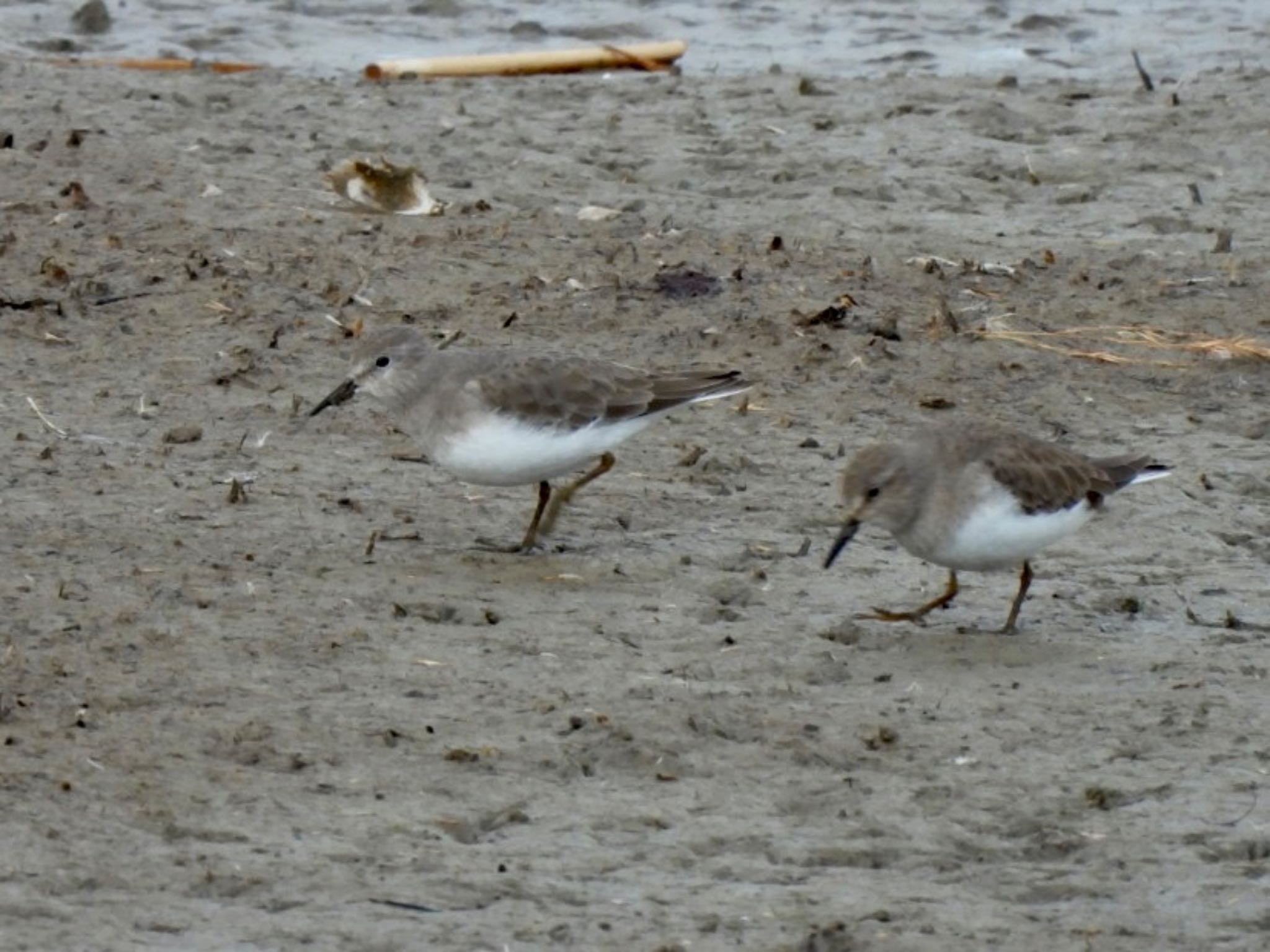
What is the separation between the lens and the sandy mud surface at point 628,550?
18.8 ft

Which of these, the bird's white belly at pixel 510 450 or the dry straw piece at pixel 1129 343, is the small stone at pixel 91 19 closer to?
the dry straw piece at pixel 1129 343

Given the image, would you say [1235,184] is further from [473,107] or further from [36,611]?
[36,611]

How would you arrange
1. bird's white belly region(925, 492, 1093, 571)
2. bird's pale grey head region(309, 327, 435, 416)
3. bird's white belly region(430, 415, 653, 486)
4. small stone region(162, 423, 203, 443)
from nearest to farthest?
1. bird's white belly region(925, 492, 1093, 571)
2. bird's white belly region(430, 415, 653, 486)
3. bird's pale grey head region(309, 327, 435, 416)
4. small stone region(162, 423, 203, 443)

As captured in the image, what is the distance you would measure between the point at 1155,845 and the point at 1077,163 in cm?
767

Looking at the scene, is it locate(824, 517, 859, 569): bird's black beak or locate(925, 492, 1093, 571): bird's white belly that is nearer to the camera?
locate(925, 492, 1093, 571): bird's white belly

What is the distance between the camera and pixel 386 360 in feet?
28.2

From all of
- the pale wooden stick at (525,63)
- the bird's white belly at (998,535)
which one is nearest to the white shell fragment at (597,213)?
the pale wooden stick at (525,63)

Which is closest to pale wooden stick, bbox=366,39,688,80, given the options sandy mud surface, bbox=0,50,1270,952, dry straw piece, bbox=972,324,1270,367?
sandy mud surface, bbox=0,50,1270,952

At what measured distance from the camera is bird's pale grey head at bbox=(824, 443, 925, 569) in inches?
294

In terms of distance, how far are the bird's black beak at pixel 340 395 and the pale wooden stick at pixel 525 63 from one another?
19.3 ft

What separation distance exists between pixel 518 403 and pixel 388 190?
365cm

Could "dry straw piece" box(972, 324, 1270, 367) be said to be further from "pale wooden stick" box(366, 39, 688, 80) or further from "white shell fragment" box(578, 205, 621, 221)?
"pale wooden stick" box(366, 39, 688, 80)

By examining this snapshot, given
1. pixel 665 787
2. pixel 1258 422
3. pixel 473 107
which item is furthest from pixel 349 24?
pixel 665 787

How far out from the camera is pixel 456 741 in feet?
21.2
